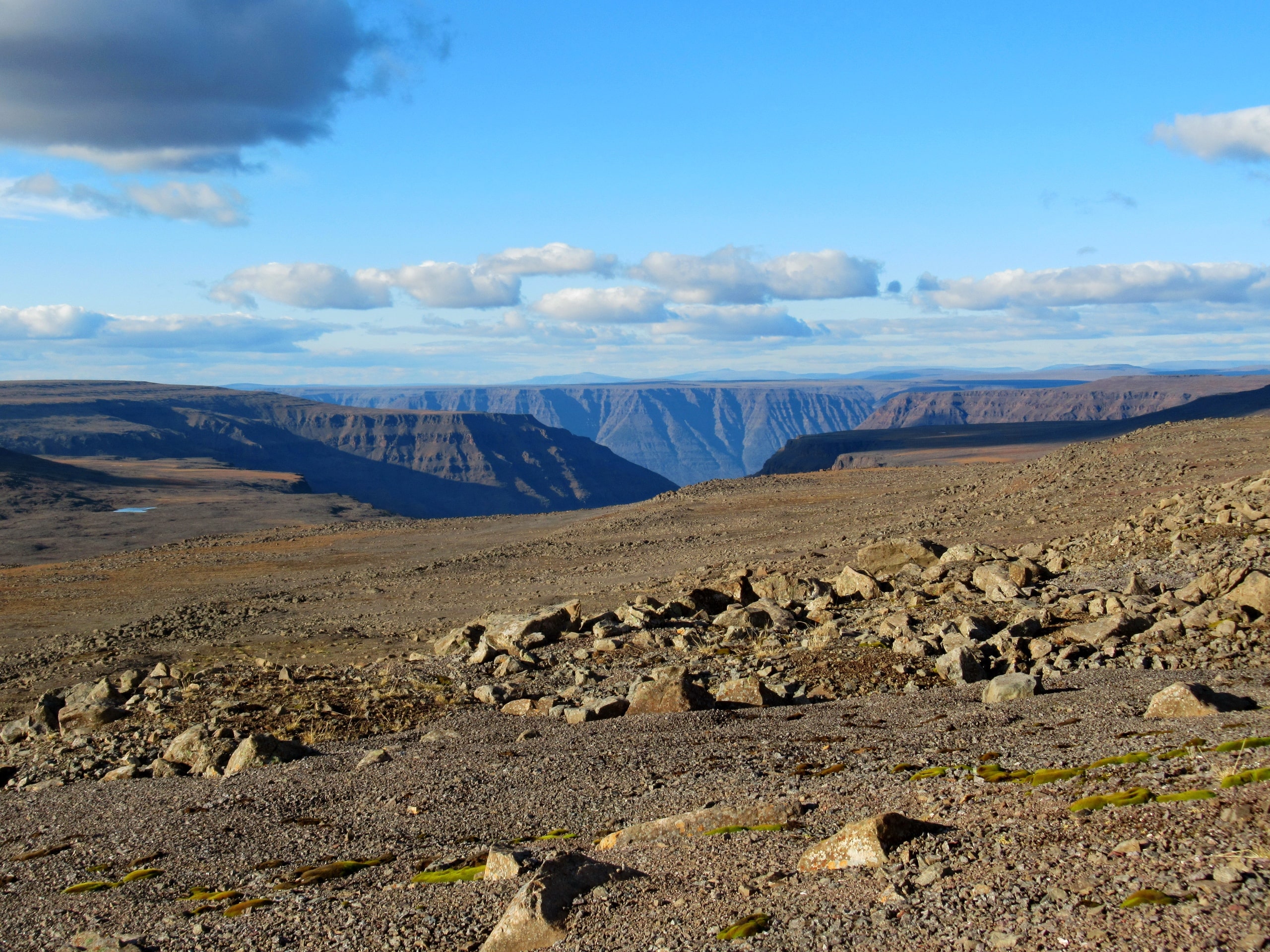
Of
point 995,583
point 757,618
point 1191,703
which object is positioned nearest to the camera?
point 1191,703

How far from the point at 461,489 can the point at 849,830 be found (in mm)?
191545

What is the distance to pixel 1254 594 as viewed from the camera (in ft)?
40.1

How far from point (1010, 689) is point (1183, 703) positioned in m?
2.14

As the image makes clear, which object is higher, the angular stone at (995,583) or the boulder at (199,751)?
the angular stone at (995,583)

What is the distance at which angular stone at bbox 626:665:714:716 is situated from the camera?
35.8 feet

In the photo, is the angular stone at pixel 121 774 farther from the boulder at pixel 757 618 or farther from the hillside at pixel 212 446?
the hillside at pixel 212 446

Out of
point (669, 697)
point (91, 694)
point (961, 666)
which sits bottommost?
point (91, 694)

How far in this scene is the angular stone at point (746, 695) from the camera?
1128 centimetres

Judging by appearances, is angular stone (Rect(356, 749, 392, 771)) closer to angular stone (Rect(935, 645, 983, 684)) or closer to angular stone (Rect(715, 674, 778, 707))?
angular stone (Rect(715, 674, 778, 707))

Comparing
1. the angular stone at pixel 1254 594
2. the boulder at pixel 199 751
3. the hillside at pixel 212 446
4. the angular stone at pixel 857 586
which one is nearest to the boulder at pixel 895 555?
the angular stone at pixel 857 586

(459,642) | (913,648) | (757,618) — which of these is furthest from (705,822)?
(459,642)

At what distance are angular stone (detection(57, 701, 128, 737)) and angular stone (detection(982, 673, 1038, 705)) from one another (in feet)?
35.7

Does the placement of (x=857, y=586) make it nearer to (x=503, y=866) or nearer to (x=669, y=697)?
(x=669, y=697)

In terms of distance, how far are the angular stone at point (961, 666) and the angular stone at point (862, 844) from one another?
6.29 meters
